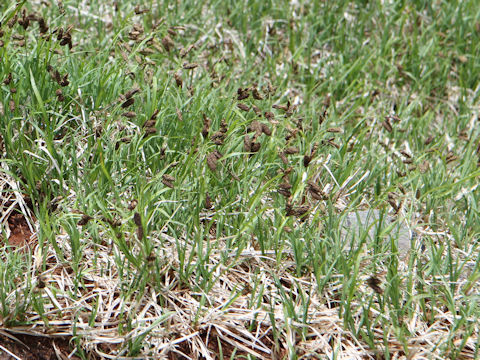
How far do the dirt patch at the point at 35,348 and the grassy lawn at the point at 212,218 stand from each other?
2 centimetres

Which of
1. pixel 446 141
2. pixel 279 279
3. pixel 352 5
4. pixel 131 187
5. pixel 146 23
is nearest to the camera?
pixel 279 279

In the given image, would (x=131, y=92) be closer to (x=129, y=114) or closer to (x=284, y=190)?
(x=129, y=114)

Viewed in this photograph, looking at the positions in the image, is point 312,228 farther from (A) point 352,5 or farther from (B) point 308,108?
(A) point 352,5

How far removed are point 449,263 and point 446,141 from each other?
4.47ft

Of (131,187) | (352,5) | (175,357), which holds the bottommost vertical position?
(175,357)

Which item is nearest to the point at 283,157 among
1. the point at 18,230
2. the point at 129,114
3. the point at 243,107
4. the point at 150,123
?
the point at 243,107

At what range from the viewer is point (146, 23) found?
451cm

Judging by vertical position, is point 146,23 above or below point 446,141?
above

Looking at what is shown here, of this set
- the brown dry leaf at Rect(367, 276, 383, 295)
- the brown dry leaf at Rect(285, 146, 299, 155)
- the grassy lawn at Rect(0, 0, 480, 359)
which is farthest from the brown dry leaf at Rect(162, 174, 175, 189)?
the brown dry leaf at Rect(367, 276, 383, 295)

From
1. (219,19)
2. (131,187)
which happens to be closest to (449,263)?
(131,187)

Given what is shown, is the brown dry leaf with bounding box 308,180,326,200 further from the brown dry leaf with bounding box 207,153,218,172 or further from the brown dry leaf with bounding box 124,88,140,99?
the brown dry leaf with bounding box 124,88,140,99

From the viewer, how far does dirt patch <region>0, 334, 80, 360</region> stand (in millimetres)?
2479

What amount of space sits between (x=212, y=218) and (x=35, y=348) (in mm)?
919

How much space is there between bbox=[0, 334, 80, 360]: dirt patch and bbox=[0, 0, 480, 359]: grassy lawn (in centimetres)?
2
